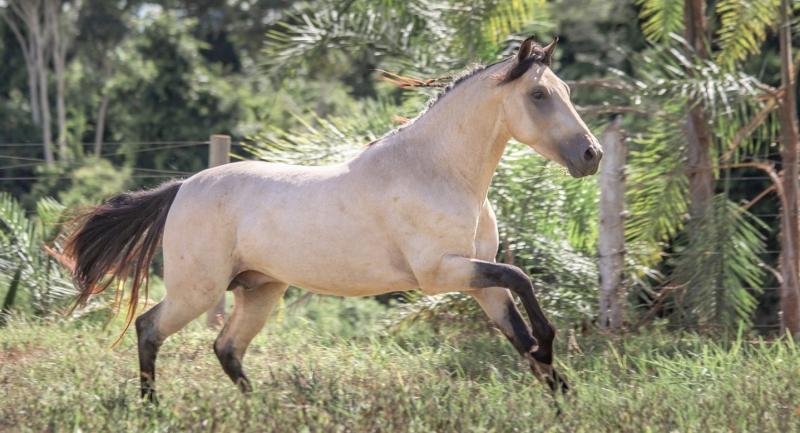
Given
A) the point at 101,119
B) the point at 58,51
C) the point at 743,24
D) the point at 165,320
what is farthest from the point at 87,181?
the point at 165,320

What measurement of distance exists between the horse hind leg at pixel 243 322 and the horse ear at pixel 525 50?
1.67 metres

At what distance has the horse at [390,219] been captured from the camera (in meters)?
5.19

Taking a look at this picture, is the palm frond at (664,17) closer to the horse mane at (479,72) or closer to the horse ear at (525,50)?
the horse mane at (479,72)

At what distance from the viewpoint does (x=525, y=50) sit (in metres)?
5.14

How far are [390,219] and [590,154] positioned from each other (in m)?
0.92

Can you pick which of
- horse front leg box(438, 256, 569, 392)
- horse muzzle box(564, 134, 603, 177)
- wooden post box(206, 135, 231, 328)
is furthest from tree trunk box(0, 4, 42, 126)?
horse muzzle box(564, 134, 603, 177)

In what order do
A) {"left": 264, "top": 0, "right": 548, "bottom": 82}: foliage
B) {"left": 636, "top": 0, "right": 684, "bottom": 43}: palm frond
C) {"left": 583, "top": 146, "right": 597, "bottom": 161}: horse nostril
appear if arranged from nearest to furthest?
1. {"left": 583, "top": 146, "right": 597, "bottom": 161}: horse nostril
2. {"left": 636, "top": 0, "right": 684, "bottom": 43}: palm frond
3. {"left": 264, "top": 0, "right": 548, "bottom": 82}: foliage

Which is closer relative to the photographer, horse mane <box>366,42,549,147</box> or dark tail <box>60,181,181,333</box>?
horse mane <box>366,42,549,147</box>

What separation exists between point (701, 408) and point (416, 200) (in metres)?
1.47

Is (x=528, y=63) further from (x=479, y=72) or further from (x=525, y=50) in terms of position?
(x=479, y=72)

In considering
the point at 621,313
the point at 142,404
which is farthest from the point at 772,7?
→ the point at 142,404

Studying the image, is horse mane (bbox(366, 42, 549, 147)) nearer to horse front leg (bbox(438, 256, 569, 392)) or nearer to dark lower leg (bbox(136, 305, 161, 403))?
horse front leg (bbox(438, 256, 569, 392))

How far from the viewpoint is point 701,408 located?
482 cm

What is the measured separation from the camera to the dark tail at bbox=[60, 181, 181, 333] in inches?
235
